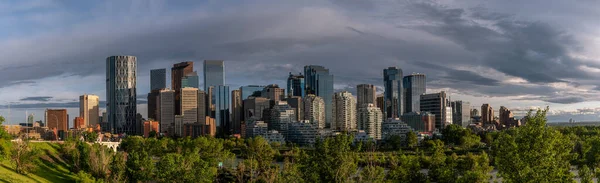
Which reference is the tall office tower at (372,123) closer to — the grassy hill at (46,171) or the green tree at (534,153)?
the grassy hill at (46,171)

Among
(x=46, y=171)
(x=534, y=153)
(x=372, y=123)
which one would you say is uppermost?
(x=534, y=153)

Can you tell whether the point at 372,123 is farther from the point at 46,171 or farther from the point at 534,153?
the point at 534,153

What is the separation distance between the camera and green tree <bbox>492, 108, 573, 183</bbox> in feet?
64.7

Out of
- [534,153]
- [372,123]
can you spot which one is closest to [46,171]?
[534,153]

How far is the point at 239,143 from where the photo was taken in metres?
144

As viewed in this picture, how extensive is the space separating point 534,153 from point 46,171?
2172 inches

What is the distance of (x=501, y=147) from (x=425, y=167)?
74133 millimetres

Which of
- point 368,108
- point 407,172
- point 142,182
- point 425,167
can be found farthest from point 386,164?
point 368,108

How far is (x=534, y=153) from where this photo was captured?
65.8ft

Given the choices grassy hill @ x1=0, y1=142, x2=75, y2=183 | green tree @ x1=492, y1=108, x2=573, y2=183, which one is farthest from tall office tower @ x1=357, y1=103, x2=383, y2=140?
green tree @ x1=492, y1=108, x2=573, y2=183

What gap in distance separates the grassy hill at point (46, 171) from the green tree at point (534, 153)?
118 feet

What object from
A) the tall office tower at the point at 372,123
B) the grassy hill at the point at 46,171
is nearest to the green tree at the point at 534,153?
the grassy hill at the point at 46,171

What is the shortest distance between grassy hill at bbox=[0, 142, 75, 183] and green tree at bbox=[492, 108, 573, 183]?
36.1m

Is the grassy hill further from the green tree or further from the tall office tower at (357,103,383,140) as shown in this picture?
the tall office tower at (357,103,383,140)
